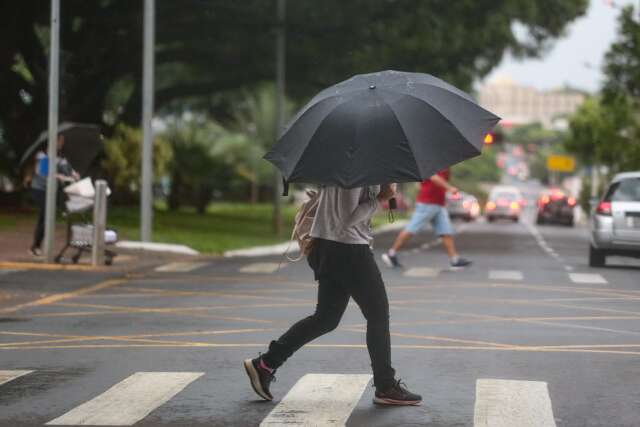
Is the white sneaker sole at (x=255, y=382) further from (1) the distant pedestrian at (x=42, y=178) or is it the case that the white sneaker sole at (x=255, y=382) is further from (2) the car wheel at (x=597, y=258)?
(2) the car wheel at (x=597, y=258)

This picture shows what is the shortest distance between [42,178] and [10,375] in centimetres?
1194

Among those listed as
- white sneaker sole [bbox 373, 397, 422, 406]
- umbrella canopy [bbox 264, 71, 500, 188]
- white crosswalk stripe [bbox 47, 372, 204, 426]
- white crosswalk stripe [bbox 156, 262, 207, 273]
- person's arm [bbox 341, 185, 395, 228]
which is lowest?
white crosswalk stripe [bbox 156, 262, 207, 273]

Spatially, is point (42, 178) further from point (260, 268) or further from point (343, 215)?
point (343, 215)

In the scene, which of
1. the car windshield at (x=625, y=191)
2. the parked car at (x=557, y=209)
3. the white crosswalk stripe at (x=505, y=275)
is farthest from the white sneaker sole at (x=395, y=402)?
the parked car at (x=557, y=209)

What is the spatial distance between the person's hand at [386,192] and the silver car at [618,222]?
48.4ft

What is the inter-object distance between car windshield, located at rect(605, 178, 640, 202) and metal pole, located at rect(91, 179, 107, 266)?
810 centimetres

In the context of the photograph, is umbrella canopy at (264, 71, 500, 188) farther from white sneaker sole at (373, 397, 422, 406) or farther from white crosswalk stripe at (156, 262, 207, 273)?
white crosswalk stripe at (156, 262, 207, 273)

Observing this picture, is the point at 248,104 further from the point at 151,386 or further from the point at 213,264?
the point at 151,386

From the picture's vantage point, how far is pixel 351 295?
8805 mm

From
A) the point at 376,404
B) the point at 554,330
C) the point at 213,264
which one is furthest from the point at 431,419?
the point at 213,264

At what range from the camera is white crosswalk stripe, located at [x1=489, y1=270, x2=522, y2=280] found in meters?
20.2

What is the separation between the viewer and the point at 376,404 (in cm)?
884

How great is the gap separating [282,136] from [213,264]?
1406 cm

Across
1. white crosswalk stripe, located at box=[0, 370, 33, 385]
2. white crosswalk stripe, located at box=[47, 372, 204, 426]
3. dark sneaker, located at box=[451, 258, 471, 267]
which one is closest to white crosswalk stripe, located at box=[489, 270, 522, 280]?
dark sneaker, located at box=[451, 258, 471, 267]
